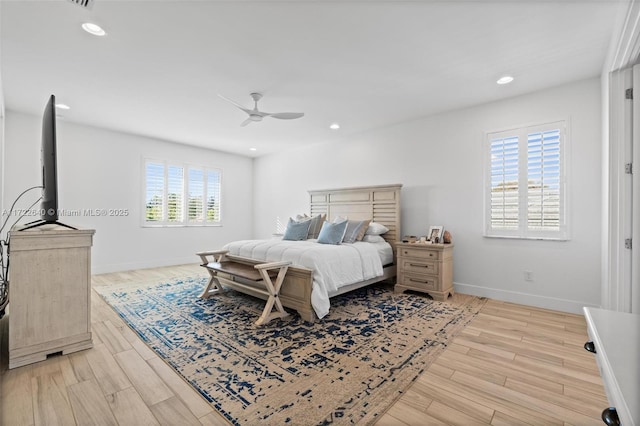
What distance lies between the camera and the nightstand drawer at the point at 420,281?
12.7 feet

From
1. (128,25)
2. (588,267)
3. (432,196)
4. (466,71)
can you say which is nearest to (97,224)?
(128,25)

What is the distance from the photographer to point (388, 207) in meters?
4.82

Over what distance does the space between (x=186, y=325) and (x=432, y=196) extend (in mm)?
3796

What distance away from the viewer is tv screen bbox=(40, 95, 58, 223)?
2.32m

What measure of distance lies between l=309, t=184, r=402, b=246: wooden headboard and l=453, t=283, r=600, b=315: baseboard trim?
48.4 inches

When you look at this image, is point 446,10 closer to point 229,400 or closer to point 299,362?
point 299,362

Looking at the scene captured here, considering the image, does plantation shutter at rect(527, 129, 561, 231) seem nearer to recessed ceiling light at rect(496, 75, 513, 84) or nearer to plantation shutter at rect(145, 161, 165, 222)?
recessed ceiling light at rect(496, 75, 513, 84)

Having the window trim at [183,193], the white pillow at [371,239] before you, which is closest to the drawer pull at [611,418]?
the white pillow at [371,239]

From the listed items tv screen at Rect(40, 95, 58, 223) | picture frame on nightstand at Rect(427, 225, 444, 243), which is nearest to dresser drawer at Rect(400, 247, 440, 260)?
picture frame on nightstand at Rect(427, 225, 444, 243)

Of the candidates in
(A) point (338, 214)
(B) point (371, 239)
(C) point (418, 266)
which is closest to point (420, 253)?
(C) point (418, 266)

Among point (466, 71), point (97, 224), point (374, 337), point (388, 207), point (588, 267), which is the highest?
point (466, 71)

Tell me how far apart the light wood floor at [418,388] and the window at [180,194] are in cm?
365

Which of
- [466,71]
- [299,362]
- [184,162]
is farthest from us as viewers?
[184,162]

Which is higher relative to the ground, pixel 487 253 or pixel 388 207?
pixel 388 207
